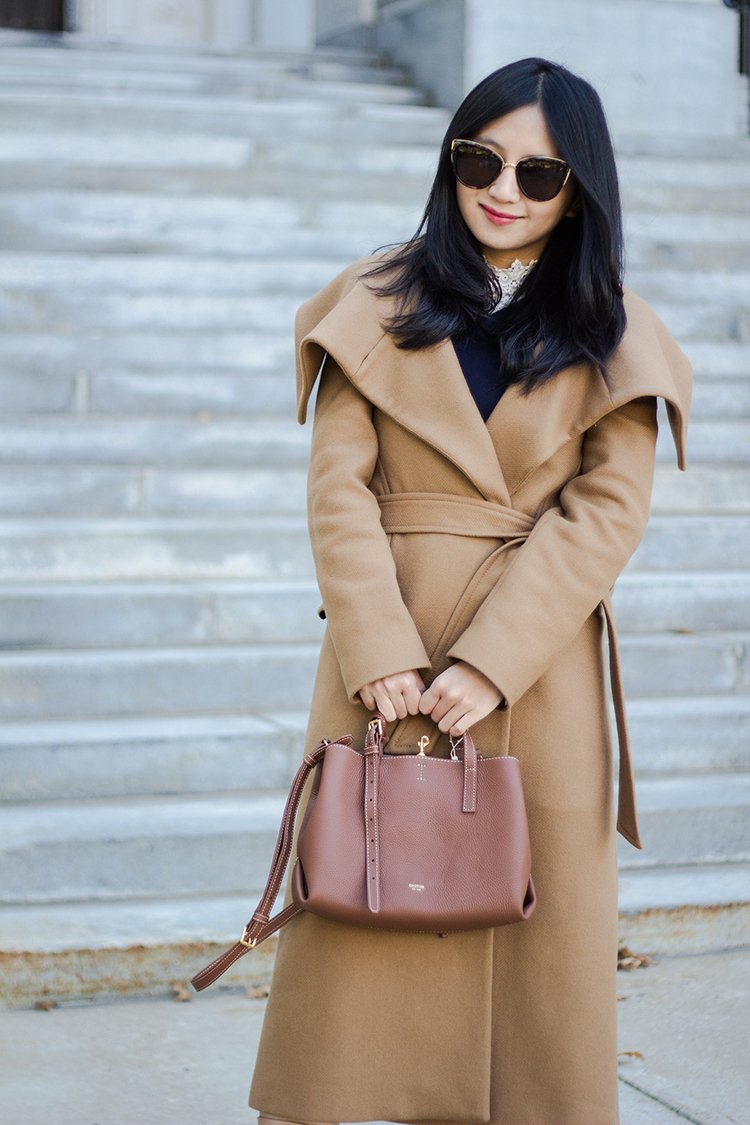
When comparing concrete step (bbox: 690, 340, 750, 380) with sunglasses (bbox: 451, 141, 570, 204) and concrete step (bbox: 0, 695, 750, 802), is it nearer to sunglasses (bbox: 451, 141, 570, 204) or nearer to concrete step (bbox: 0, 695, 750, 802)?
concrete step (bbox: 0, 695, 750, 802)

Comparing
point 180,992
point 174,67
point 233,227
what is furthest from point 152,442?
point 174,67

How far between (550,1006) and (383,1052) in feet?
0.93

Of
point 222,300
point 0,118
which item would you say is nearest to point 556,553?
point 222,300

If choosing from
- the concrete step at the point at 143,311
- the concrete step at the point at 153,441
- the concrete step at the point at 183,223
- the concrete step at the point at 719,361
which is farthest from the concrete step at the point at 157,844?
the concrete step at the point at 183,223

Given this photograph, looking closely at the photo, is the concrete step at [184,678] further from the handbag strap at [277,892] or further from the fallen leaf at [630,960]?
the handbag strap at [277,892]

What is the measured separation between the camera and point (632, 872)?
14.6ft

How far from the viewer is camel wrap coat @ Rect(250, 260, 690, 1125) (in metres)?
2.55

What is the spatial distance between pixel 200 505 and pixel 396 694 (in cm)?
321

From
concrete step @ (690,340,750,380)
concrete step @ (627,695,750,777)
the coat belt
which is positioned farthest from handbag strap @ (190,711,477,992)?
concrete step @ (690,340,750,380)

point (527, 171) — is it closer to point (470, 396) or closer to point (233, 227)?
point (470, 396)

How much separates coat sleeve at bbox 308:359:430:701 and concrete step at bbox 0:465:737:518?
9.63 ft

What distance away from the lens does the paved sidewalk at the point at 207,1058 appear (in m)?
3.25

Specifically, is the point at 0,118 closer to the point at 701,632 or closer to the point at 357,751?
the point at 701,632

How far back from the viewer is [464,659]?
2488 millimetres
